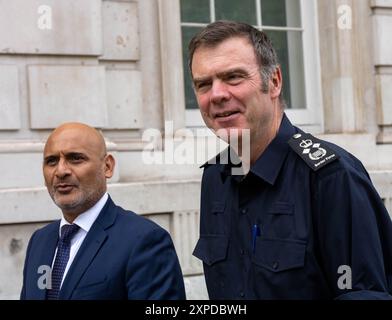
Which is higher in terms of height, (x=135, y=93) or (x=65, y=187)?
(x=135, y=93)

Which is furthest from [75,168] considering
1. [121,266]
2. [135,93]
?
[135,93]

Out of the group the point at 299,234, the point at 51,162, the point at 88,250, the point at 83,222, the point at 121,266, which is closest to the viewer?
the point at 299,234

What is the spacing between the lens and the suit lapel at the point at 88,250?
8.98 feet

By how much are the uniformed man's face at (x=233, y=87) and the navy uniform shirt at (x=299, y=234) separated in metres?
0.13

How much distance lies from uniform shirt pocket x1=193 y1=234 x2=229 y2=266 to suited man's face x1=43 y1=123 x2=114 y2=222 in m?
0.63

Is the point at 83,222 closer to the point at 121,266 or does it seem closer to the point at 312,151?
the point at 121,266

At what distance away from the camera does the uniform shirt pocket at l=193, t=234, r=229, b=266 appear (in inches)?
95.9

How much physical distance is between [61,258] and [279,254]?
40.9 inches

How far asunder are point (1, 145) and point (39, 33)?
0.95 m

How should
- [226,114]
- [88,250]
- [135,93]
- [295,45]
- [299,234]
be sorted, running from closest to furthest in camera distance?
[299,234] → [226,114] → [88,250] → [135,93] → [295,45]

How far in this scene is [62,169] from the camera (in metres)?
3.00

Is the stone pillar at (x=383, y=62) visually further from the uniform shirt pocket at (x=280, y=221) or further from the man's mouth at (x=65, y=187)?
the uniform shirt pocket at (x=280, y=221)

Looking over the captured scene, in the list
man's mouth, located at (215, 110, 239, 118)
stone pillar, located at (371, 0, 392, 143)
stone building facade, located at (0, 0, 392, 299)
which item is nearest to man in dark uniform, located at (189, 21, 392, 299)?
man's mouth, located at (215, 110, 239, 118)

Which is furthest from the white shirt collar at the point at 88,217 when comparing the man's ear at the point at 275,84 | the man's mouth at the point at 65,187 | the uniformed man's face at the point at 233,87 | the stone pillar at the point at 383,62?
the stone pillar at the point at 383,62
